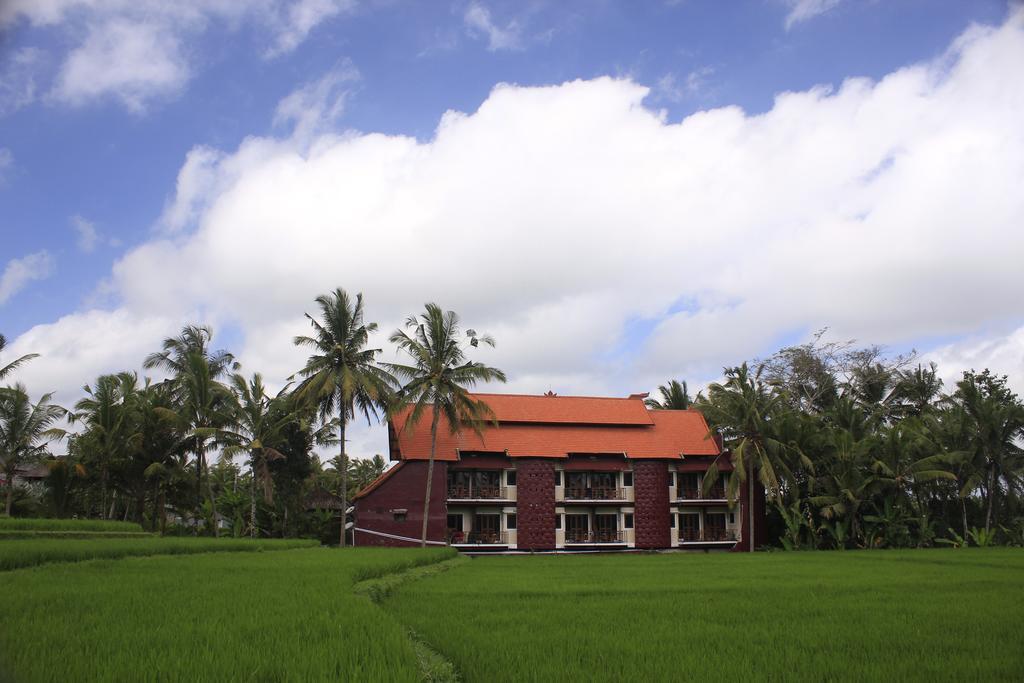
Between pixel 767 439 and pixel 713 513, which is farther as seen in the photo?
pixel 713 513

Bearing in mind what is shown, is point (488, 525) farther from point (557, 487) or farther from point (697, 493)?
point (697, 493)

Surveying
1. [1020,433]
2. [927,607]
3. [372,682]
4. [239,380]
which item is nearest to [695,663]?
[372,682]

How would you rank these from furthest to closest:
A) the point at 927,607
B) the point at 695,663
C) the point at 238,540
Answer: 1. the point at 238,540
2. the point at 927,607
3. the point at 695,663

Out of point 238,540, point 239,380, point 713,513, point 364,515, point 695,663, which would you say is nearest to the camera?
point 695,663

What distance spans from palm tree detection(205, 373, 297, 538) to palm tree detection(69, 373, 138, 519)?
136 inches

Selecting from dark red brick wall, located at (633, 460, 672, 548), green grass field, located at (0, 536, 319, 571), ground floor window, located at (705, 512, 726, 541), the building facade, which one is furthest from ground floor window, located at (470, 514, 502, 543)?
green grass field, located at (0, 536, 319, 571)

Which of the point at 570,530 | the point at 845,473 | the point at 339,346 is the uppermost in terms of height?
the point at 339,346

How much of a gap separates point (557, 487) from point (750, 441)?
29.0 ft

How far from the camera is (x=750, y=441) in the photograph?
3594cm

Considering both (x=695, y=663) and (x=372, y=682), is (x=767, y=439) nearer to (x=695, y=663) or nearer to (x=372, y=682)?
(x=695, y=663)

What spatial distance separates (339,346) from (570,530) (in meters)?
13.5

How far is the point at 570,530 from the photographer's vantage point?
37656 mm

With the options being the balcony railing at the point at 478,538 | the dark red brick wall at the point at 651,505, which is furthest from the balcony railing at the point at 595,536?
the balcony railing at the point at 478,538

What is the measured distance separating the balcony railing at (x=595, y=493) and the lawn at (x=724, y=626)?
753 inches
